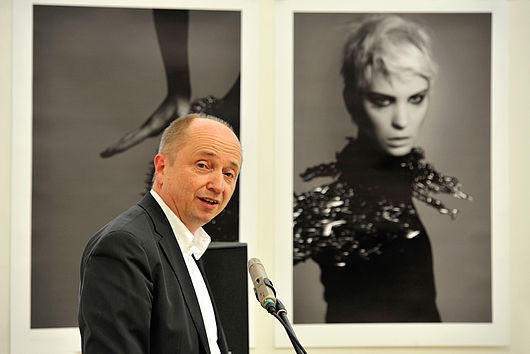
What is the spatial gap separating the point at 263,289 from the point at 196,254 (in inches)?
15.8

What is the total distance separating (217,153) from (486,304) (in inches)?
76.9

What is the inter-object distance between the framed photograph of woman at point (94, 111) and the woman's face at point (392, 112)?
0.58 metres

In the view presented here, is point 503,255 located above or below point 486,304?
above

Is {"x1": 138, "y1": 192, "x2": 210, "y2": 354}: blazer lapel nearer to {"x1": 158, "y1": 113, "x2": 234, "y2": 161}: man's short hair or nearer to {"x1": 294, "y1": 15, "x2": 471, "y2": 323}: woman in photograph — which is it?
{"x1": 158, "y1": 113, "x2": 234, "y2": 161}: man's short hair

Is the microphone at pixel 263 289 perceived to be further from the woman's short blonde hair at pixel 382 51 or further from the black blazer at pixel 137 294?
the woman's short blonde hair at pixel 382 51

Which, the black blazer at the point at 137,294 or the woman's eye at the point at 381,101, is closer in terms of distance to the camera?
the black blazer at the point at 137,294

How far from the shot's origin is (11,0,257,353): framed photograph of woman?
9.18 ft

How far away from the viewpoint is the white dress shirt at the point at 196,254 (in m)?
1.64

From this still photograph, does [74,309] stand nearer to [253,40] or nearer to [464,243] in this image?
[253,40]

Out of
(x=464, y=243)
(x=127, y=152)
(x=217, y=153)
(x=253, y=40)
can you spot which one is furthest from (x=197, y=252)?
(x=464, y=243)

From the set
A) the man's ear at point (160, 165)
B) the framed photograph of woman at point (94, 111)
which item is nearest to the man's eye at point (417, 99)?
the framed photograph of woman at point (94, 111)

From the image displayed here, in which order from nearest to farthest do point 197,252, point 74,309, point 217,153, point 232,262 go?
point 217,153
point 197,252
point 232,262
point 74,309

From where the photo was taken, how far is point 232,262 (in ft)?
7.00

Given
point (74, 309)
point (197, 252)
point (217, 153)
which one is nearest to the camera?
point (217, 153)
